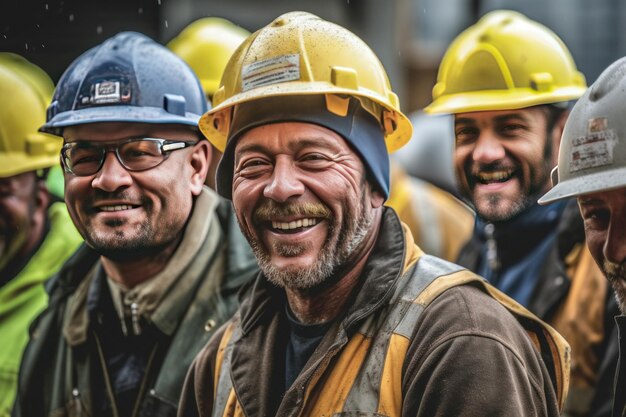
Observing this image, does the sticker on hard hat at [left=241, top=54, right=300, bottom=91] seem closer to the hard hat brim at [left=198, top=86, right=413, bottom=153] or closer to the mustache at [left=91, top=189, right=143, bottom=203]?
the hard hat brim at [left=198, top=86, right=413, bottom=153]

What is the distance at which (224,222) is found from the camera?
499cm

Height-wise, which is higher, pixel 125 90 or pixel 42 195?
pixel 125 90

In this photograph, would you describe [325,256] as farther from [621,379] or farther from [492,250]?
[492,250]

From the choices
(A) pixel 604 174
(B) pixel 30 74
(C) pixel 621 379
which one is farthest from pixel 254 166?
(B) pixel 30 74

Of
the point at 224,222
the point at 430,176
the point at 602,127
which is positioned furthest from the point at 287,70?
the point at 430,176

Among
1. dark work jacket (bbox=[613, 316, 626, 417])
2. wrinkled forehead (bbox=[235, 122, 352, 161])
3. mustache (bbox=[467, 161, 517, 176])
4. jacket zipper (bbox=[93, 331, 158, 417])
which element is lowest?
jacket zipper (bbox=[93, 331, 158, 417])

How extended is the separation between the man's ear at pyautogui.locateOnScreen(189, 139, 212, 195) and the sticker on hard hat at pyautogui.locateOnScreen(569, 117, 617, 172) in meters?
1.93

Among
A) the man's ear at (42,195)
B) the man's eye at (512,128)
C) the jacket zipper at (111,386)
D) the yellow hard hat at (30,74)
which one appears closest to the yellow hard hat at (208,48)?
the yellow hard hat at (30,74)

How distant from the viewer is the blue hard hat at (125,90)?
4.50m

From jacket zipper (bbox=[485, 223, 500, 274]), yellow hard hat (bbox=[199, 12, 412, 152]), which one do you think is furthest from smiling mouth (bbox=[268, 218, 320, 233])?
jacket zipper (bbox=[485, 223, 500, 274])

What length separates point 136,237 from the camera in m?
4.51

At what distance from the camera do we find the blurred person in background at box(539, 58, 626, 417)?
3.13m

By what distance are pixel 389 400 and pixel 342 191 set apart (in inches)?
30.7

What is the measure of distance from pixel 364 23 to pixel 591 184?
10593mm
